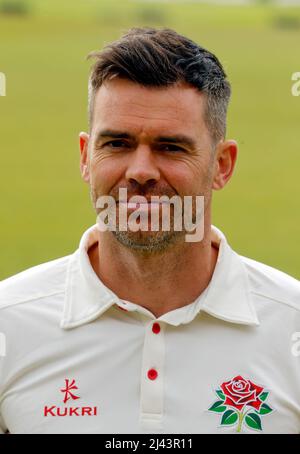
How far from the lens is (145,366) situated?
2100mm

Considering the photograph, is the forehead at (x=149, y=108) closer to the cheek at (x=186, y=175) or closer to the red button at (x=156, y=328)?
the cheek at (x=186, y=175)

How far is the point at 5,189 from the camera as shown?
1409 cm

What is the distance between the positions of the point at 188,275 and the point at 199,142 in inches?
11.7

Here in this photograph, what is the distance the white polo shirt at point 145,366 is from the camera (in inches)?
82.7

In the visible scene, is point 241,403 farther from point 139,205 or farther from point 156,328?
point 139,205

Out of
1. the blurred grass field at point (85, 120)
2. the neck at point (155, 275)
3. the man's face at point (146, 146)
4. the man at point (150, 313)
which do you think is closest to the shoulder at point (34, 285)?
the man at point (150, 313)

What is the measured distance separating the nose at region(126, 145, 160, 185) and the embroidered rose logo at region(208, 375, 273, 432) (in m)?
0.47

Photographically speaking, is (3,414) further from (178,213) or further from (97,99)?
(97,99)

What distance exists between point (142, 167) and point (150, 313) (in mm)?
319

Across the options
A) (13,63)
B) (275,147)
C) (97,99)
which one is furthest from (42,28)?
(97,99)

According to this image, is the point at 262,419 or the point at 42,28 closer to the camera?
the point at 262,419

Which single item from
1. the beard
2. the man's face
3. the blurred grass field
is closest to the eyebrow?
the man's face

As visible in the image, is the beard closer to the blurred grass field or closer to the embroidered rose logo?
the embroidered rose logo

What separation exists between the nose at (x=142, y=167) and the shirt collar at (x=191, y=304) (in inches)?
10.9
